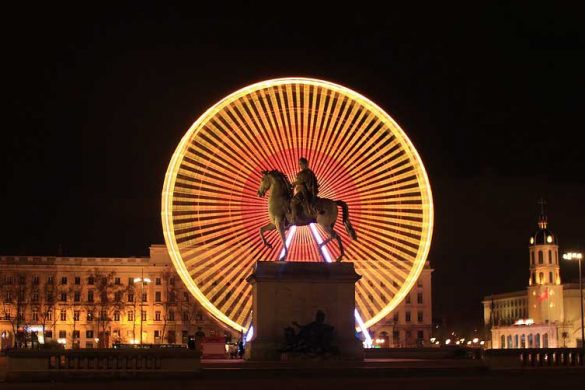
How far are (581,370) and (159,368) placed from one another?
15.7 m

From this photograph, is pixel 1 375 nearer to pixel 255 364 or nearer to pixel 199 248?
pixel 255 364

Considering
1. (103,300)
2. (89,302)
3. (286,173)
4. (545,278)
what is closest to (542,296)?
(545,278)

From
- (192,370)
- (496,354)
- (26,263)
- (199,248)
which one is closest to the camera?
(192,370)

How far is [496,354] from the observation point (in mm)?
40406

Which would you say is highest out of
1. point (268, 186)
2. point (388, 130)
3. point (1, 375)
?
point (388, 130)

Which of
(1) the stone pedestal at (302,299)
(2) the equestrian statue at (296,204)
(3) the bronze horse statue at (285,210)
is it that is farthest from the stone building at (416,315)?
(1) the stone pedestal at (302,299)

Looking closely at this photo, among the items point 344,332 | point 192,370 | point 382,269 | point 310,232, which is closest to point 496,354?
point 344,332

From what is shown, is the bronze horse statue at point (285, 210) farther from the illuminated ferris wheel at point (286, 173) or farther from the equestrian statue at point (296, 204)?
the illuminated ferris wheel at point (286, 173)

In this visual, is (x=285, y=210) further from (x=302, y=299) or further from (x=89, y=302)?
(x=89, y=302)

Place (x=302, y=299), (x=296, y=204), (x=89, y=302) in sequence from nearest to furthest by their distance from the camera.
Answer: (x=302, y=299) < (x=296, y=204) < (x=89, y=302)

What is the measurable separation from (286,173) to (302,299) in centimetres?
1117

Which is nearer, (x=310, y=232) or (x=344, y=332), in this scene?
(x=344, y=332)

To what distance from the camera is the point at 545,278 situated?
175750mm

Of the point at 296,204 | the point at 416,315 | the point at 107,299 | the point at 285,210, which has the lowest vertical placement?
the point at 416,315
